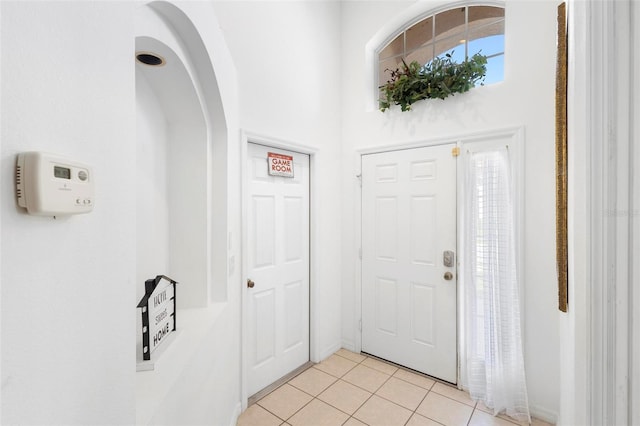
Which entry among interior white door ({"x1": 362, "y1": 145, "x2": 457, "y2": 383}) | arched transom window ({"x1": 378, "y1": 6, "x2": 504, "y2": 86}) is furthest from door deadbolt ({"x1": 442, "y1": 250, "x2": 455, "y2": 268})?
arched transom window ({"x1": 378, "y1": 6, "x2": 504, "y2": 86})

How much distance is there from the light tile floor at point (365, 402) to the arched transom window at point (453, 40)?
2420mm

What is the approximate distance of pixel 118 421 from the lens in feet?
2.33

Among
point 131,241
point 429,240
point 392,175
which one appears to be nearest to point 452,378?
point 429,240

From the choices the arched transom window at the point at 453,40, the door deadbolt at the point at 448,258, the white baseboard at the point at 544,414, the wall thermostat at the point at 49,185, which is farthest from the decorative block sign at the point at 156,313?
the arched transom window at the point at 453,40

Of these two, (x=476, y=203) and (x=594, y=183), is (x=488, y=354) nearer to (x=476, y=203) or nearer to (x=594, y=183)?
(x=476, y=203)

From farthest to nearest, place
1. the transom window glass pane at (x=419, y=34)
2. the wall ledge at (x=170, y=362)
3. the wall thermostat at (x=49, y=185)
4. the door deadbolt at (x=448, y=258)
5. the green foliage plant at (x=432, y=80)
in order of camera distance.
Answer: the transom window glass pane at (x=419, y=34), the door deadbolt at (x=448, y=258), the green foliage plant at (x=432, y=80), the wall ledge at (x=170, y=362), the wall thermostat at (x=49, y=185)

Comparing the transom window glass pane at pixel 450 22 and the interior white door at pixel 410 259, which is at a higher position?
the transom window glass pane at pixel 450 22

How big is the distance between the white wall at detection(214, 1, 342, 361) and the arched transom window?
56cm

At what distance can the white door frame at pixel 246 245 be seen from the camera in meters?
2.11

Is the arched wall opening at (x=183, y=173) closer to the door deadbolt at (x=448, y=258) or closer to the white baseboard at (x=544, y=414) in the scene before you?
the door deadbolt at (x=448, y=258)

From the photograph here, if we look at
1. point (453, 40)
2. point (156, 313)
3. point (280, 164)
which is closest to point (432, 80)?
point (453, 40)

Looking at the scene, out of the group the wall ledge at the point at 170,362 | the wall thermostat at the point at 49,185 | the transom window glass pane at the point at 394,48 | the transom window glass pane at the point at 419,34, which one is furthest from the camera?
the transom window glass pane at the point at 394,48

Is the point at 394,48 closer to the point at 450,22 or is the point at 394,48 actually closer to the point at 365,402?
the point at 450,22

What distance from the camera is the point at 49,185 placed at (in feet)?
1.50
